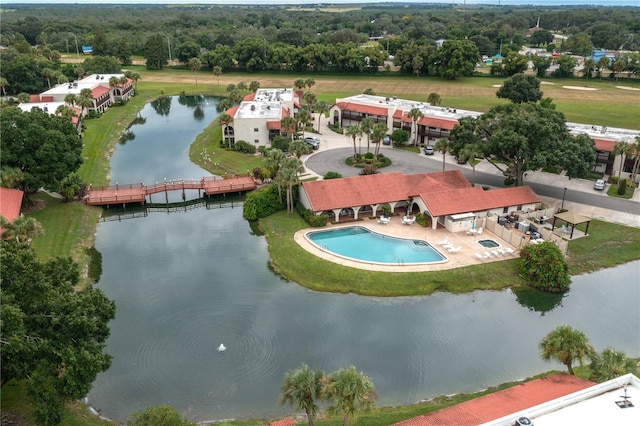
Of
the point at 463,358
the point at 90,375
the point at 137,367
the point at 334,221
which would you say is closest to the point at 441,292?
the point at 463,358

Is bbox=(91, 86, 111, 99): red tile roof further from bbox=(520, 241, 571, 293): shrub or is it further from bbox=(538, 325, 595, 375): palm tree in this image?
bbox=(538, 325, 595, 375): palm tree

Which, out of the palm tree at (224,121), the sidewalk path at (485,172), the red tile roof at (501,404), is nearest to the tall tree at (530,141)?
the sidewalk path at (485,172)

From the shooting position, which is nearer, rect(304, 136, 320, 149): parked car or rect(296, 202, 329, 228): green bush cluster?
rect(296, 202, 329, 228): green bush cluster

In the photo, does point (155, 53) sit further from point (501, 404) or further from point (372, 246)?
point (501, 404)

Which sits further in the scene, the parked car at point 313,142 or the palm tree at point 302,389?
the parked car at point 313,142

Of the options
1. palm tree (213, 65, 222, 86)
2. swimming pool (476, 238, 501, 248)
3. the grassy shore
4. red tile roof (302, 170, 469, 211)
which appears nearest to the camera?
the grassy shore

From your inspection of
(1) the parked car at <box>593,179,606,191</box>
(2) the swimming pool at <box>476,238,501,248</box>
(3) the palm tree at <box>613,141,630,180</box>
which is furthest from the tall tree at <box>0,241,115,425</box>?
(3) the palm tree at <box>613,141,630,180</box>

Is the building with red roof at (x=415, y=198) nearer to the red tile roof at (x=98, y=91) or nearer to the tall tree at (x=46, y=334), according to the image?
the tall tree at (x=46, y=334)

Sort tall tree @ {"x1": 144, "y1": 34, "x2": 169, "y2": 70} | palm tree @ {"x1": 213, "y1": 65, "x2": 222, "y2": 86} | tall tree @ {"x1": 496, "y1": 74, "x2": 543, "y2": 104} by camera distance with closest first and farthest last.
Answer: tall tree @ {"x1": 496, "y1": 74, "x2": 543, "y2": 104} < palm tree @ {"x1": 213, "y1": 65, "x2": 222, "y2": 86} < tall tree @ {"x1": 144, "y1": 34, "x2": 169, "y2": 70}
